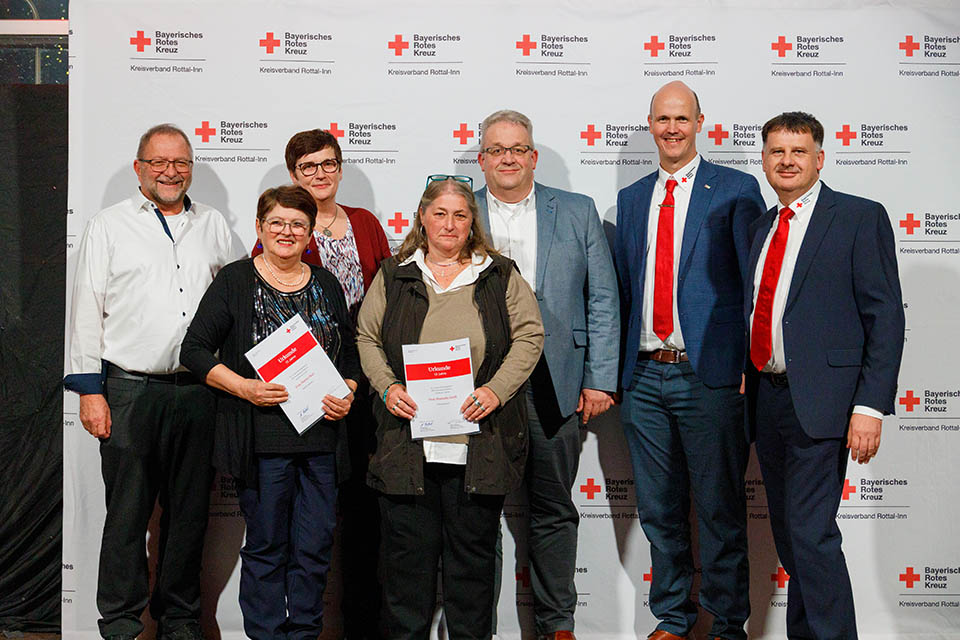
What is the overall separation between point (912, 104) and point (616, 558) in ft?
7.63

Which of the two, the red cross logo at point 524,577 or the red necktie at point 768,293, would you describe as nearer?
the red necktie at point 768,293

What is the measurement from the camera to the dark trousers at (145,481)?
9.34 feet

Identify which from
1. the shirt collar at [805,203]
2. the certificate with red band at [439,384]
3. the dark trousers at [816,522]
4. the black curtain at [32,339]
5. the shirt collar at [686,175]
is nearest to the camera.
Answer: the certificate with red band at [439,384]

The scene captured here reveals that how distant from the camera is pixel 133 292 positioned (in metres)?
2.87

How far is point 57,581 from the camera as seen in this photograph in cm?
354

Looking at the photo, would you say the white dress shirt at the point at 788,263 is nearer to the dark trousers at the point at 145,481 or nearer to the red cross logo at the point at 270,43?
the dark trousers at the point at 145,481

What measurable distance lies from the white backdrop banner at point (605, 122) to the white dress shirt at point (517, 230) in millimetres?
448

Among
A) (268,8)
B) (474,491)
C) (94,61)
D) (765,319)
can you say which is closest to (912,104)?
(765,319)

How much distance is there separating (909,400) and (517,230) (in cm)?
188

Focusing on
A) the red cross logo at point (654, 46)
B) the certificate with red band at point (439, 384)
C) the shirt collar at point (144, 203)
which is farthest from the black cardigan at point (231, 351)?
the red cross logo at point (654, 46)

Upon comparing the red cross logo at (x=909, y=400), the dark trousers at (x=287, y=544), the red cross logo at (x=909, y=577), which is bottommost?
the red cross logo at (x=909, y=577)

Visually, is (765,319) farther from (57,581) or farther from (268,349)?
(57,581)

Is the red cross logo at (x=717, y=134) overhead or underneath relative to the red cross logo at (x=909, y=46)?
underneath

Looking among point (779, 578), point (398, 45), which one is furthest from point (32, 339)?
point (779, 578)
